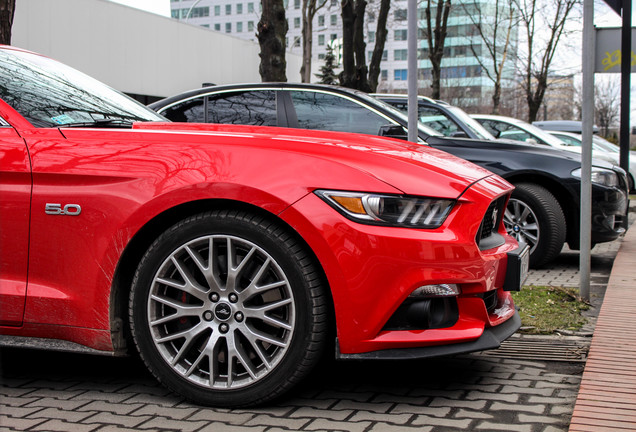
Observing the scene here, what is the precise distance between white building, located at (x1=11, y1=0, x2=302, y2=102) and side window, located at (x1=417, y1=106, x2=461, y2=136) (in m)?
15.6

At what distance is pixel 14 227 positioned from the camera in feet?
11.4

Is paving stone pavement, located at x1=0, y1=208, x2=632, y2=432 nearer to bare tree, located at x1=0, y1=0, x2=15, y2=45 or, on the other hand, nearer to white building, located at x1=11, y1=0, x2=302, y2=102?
bare tree, located at x1=0, y1=0, x2=15, y2=45

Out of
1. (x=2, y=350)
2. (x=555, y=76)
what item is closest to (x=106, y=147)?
(x=2, y=350)

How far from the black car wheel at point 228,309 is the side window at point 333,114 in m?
4.08

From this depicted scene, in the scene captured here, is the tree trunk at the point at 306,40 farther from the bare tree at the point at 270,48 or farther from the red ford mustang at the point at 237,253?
the red ford mustang at the point at 237,253

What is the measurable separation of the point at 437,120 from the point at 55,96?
5.82 meters

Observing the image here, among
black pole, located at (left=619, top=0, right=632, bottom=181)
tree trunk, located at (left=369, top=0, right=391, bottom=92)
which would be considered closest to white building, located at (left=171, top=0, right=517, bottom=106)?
tree trunk, located at (left=369, top=0, right=391, bottom=92)

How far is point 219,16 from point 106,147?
12725 centimetres

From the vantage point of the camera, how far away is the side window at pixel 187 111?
764 cm

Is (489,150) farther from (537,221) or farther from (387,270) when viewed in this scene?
(387,270)

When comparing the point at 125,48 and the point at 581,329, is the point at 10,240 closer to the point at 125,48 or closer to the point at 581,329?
the point at 581,329

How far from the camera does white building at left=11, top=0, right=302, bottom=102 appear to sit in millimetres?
23359

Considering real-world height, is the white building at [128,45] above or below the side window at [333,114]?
above

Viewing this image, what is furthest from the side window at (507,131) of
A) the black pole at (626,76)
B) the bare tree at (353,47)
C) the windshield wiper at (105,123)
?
the windshield wiper at (105,123)
